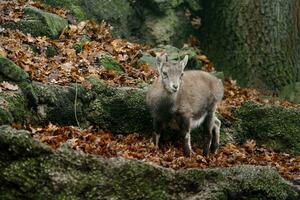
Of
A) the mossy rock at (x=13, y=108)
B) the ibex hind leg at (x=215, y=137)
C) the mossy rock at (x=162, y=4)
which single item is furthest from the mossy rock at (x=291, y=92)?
the mossy rock at (x=13, y=108)

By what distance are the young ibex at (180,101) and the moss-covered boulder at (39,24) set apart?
3.04m

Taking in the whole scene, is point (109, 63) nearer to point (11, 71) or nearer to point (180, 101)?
point (180, 101)

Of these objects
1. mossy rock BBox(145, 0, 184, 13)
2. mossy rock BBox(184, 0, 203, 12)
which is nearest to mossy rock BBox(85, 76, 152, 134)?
mossy rock BBox(145, 0, 184, 13)

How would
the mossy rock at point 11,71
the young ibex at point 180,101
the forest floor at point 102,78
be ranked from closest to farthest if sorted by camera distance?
the forest floor at point 102,78
the mossy rock at point 11,71
the young ibex at point 180,101

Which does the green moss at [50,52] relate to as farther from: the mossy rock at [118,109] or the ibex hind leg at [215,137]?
the ibex hind leg at [215,137]

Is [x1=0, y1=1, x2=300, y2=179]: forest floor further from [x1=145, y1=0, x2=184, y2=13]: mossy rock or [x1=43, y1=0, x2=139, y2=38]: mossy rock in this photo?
[x1=145, y1=0, x2=184, y2=13]: mossy rock

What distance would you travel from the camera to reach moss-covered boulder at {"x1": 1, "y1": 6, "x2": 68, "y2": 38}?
41.9 ft

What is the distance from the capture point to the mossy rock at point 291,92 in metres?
15.3

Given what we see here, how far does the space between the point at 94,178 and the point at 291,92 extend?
868 centimetres

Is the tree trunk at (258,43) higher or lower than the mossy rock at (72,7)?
lower

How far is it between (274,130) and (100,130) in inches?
136

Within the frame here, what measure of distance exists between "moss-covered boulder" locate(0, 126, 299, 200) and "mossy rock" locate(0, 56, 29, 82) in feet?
7.28

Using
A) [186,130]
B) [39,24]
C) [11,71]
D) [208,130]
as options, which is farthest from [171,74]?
[39,24]

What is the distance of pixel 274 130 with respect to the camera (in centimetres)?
1231
